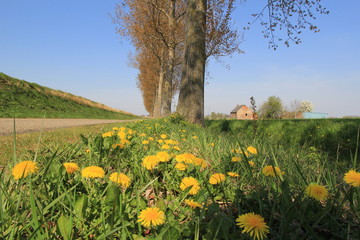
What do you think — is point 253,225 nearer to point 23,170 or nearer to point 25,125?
point 23,170

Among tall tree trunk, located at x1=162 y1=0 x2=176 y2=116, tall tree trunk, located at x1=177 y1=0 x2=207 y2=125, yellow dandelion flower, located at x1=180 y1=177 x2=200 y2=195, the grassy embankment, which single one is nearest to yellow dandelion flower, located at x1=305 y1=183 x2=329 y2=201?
the grassy embankment

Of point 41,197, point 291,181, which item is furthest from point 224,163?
point 41,197

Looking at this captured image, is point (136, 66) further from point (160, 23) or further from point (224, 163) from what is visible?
point (224, 163)

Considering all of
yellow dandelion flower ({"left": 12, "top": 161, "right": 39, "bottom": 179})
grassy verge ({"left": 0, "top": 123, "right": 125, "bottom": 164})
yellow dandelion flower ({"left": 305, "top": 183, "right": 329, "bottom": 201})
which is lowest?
grassy verge ({"left": 0, "top": 123, "right": 125, "bottom": 164})

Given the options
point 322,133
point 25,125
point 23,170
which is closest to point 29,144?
point 23,170

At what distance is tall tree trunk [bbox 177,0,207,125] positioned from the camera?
24.9 feet

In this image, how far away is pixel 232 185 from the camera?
59.6 inches

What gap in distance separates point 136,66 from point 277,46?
73.0 feet

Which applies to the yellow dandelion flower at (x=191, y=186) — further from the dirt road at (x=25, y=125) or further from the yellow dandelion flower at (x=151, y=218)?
the dirt road at (x=25, y=125)

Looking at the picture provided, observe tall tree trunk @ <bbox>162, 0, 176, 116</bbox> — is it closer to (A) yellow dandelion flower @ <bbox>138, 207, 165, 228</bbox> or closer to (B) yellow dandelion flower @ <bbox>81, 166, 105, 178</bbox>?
(B) yellow dandelion flower @ <bbox>81, 166, 105, 178</bbox>

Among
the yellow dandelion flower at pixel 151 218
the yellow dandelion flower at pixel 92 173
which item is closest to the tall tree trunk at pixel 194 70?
the yellow dandelion flower at pixel 92 173

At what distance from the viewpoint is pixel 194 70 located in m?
7.63

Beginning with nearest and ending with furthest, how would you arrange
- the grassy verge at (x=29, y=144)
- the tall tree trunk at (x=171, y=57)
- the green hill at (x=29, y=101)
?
1. the grassy verge at (x=29, y=144)
2. the green hill at (x=29, y=101)
3. the tall tree trunk at (x=171, y=57)

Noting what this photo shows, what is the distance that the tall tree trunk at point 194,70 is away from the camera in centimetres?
759
